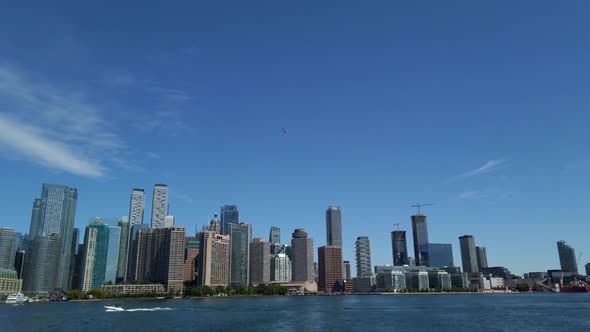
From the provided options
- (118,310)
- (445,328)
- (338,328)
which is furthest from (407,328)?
(118,310)

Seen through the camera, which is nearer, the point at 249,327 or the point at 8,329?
the point at 249,327

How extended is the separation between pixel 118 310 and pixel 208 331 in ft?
262

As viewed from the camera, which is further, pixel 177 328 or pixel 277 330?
pixel 177 328

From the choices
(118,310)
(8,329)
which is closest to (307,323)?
(8,329)

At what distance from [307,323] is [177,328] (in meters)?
26.4

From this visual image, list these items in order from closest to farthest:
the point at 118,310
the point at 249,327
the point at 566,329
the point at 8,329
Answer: the point at 566,329 → the point at 249,327 → the point at 8,329 → the point at 118,310

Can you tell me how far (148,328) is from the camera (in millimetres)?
90938

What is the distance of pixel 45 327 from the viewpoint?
318 ft

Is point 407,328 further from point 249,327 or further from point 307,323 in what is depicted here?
point 249,327

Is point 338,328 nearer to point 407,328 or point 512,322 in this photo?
point 407,328

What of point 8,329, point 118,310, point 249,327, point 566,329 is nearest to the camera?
point 566,329

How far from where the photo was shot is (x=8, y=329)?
311 feet

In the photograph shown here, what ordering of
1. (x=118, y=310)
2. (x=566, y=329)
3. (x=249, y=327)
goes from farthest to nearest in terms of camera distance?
(x=118, y=310)
(x=249, y=327)
(x=566, y=329)

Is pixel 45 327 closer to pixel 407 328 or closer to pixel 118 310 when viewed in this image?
pixel 118 310
